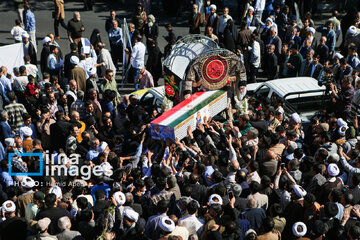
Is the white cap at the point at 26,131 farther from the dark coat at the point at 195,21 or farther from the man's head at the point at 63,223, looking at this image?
the dark coat at the point at 195,21

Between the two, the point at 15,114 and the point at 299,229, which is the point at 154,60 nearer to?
the point at 15,114

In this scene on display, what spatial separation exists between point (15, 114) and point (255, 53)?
7.23 m

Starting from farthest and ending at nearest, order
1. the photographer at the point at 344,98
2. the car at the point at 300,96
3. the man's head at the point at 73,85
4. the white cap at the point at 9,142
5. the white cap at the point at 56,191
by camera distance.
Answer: the man's head at the point at 73,85, the car at the point at 300,96, the photographer at the point at 344,98, the white cap at the point at 9,142, the white cap at the point at 56,191

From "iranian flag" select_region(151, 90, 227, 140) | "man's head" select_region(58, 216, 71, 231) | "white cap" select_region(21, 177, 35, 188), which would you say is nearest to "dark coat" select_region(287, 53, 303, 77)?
"iranian flag" select_region(151, 90, 227, 140)

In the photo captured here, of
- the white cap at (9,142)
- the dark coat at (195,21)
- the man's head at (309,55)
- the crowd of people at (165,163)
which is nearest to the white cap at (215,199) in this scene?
the crowd of people at (165,163)

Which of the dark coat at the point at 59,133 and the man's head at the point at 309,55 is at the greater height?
the man's head at the point at 309,55

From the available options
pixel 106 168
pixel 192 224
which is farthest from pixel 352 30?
pixel 192 224

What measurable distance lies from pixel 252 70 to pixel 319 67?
2.08 m

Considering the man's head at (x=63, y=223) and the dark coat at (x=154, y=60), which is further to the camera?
the dark coat at (x=154, y=60)

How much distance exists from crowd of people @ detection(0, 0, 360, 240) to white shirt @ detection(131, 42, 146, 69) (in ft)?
0.11

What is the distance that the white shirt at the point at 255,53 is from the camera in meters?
15.6

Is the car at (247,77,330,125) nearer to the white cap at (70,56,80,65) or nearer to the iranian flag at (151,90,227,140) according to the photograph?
the iranian flag at (151,90,227,140)

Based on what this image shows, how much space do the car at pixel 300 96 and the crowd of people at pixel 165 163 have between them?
13.2 inches

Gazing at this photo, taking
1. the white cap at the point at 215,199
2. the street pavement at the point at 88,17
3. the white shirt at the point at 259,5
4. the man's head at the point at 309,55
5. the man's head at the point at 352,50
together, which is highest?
the white shirt at the point at 259,5
